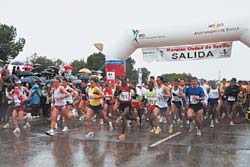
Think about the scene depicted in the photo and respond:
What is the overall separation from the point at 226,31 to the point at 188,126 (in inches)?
161

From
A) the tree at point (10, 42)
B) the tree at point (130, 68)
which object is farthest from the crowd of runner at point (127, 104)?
the tree at point (10, 42)

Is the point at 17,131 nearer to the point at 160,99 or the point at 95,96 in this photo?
the point at 95,96

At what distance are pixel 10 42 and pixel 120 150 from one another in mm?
43408

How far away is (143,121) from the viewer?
15094 mm

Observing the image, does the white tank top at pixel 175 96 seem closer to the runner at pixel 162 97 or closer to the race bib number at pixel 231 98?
the runner at pixel 162 97

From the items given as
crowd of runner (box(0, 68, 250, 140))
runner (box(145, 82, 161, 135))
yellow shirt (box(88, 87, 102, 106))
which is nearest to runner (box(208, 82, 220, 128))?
crowd of runner (box(0, 68, 250, 140))

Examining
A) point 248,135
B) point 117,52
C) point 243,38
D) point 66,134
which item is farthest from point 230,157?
point 117,52

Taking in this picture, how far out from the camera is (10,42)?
167 ft

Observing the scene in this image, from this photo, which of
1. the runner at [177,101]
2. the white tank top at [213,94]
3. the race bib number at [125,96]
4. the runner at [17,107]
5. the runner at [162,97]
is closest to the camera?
the race bib number at [125,96]

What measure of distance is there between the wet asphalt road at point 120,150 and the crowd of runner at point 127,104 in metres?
0.50

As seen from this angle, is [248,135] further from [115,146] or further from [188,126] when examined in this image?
[115,146]

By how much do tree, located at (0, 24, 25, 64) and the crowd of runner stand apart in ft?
110

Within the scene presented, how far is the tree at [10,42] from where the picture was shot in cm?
4947

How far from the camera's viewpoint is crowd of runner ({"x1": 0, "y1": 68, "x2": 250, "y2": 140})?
39.3 ft
